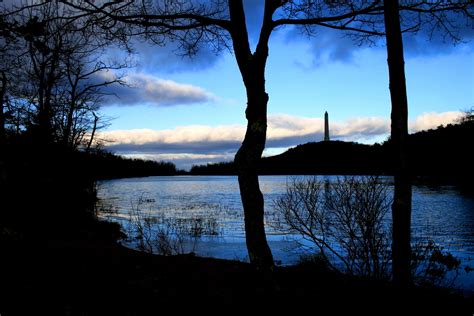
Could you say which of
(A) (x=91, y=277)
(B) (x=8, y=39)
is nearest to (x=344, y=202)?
(A) (x=91, y=277)

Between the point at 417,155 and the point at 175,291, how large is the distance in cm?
11524

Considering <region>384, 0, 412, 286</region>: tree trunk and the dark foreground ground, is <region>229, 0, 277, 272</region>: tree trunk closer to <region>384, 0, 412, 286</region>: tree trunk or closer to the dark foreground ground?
the dark foreground ground

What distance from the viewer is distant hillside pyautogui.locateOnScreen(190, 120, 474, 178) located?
90.2m

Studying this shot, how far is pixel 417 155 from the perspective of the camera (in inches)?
4269

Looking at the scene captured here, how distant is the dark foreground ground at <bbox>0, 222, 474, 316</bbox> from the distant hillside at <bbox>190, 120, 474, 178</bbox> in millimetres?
48069

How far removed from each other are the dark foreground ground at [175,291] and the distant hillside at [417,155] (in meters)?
48.1

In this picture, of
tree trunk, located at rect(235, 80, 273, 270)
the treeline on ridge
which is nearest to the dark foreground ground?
tree trunk, located at rect(235, 80, 273, 270)

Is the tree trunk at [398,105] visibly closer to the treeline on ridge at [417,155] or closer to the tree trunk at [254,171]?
the tree trunk at [254,171]

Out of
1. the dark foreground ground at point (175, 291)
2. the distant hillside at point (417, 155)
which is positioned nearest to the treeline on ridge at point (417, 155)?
the distant hillside at point (417, 155)

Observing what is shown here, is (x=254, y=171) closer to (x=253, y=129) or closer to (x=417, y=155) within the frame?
(x=253, y=129)

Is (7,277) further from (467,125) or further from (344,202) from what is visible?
(467,125)

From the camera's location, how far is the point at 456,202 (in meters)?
44.2

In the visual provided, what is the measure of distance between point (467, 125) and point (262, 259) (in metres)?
99.6

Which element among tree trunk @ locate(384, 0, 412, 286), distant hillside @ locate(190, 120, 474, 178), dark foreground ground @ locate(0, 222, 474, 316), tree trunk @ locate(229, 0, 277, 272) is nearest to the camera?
dark foreground ground @ locate(0, 222, 474, 316)
